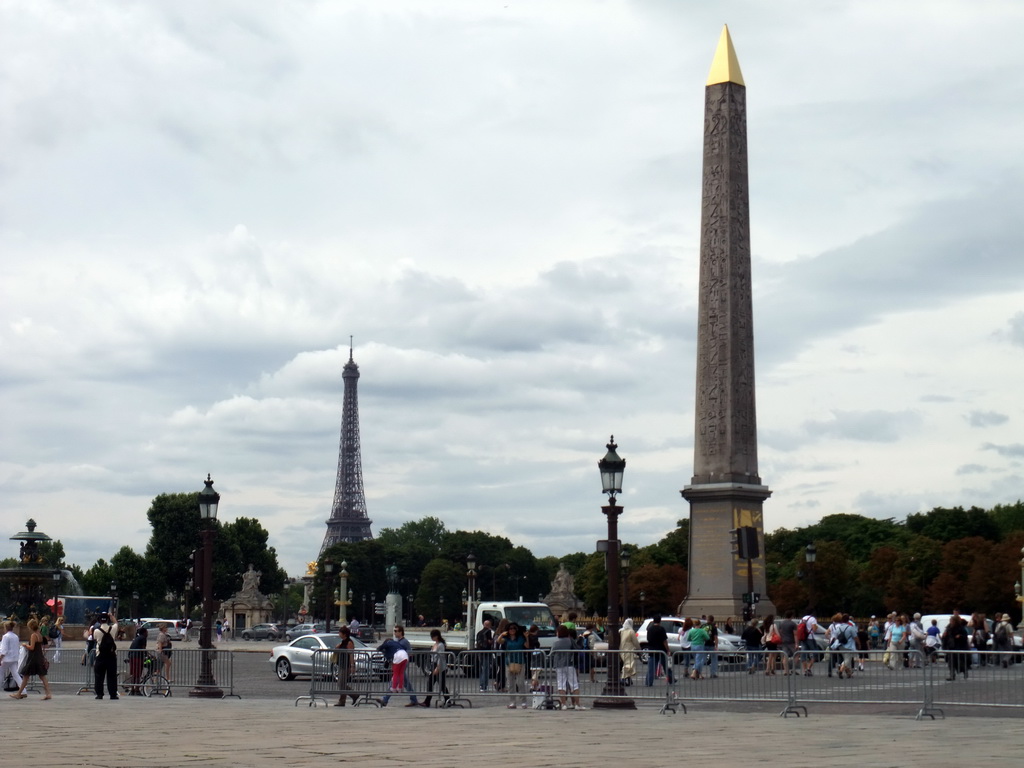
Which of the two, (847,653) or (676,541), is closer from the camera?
(847,653)

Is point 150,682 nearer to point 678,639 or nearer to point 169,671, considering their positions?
point 169,671

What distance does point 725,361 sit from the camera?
138ft

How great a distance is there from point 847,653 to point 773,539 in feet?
319

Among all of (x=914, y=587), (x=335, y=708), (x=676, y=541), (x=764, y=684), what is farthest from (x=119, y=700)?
(x=676, y=541)

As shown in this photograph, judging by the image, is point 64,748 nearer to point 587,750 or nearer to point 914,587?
point 587,750

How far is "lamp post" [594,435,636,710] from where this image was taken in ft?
75.6

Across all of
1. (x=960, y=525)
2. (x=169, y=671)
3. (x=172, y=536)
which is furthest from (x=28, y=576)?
(x=960, y=525)

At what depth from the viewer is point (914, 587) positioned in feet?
301

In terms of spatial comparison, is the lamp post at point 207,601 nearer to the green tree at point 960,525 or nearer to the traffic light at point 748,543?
the traffic light at point 748,543

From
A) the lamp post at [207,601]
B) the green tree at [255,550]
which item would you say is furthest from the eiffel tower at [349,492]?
the lamp post at [207,601]

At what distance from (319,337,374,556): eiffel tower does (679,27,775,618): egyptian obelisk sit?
128344 mm

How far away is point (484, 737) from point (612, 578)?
799 centimetres

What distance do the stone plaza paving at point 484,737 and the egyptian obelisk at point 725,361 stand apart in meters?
20.1

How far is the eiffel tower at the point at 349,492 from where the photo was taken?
16962cm
